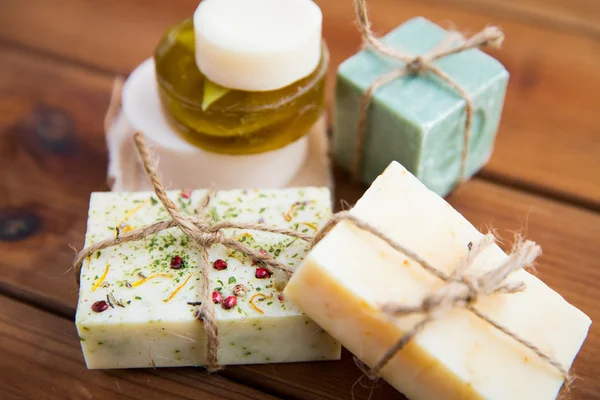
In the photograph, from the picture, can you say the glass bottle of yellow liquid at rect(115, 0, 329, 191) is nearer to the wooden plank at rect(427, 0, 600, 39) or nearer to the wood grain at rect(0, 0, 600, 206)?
the wood grain at rect(0, 0, 600, 206)

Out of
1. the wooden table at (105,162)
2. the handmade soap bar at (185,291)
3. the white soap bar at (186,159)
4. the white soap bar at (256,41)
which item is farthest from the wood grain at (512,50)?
the handmade soap bar at (185,291)

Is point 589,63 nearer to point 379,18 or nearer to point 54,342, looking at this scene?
point 379,18

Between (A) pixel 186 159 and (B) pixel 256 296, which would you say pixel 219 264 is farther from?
(A) pixel 186 159

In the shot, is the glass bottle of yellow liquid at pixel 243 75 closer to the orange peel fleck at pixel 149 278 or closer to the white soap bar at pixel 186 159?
the white soap bar at pixel 186 159

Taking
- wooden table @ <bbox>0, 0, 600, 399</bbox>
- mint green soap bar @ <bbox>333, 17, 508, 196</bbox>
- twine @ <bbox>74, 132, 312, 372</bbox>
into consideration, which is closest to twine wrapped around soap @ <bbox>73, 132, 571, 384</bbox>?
twine @ <bbox>74, 132, 312, 372</bbox>

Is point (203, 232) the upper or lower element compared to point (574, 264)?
upper

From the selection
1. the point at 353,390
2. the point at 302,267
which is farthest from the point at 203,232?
the point at 353,390
